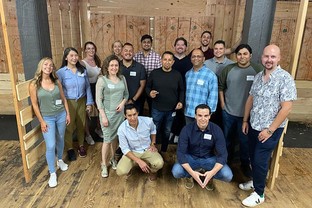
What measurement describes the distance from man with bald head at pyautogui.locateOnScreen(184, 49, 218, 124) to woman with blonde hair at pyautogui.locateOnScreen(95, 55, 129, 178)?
2.36 ft

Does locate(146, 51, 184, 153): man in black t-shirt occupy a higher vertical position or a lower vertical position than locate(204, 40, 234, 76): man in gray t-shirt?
lower

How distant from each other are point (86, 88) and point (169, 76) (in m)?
0.99

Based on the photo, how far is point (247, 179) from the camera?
8.66 feet

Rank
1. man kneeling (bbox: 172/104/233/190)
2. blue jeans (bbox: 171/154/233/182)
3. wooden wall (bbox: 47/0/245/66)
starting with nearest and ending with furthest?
1. man kneeling (bbox: 172/104/233/190)
2. blue jeans (bbox: 171/154/233/182)
3. wooden wall (bbox: 47/0/245/66)

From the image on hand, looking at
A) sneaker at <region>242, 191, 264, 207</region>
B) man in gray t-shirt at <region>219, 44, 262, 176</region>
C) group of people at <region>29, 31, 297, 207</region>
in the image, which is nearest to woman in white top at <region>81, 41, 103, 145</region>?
group of people at <region>29, 31, 297, 207</region>

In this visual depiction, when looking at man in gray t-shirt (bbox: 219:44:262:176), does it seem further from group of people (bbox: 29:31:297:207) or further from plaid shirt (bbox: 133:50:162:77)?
plaid shirt (bbox: 133:50:162:77)

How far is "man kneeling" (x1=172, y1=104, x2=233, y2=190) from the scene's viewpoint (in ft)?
7.18

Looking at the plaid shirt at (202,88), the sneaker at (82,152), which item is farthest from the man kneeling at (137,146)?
the sneaker at (82,152)

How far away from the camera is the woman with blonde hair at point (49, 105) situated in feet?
7.45

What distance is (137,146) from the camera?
2502 millimetres

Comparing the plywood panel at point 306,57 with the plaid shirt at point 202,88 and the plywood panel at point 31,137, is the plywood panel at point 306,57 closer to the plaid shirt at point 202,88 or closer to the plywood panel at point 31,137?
the plaid shirt at point 202,88

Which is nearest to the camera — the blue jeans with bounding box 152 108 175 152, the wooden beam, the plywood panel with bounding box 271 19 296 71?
the wooden beam

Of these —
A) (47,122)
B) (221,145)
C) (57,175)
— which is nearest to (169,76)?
(221,145)

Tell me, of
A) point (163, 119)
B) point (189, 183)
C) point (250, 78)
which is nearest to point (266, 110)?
point (250, 78)
